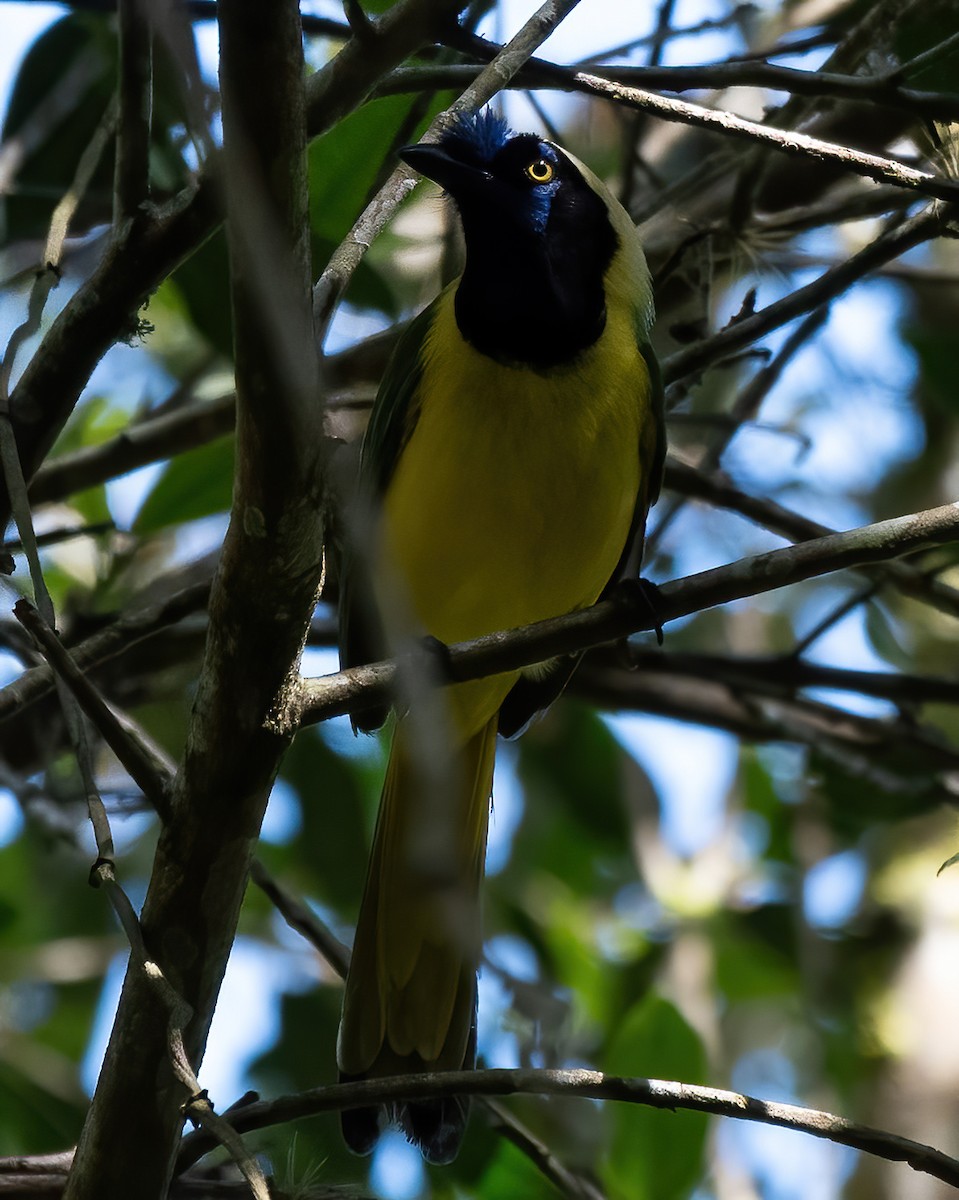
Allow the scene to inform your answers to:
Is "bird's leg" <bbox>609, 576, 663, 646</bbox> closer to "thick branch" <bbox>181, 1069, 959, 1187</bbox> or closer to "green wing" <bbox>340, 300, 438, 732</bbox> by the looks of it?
"thick branch" <bbox>181, 1069, 959, 1187</bbox>

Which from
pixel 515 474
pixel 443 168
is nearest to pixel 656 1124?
pixel 515 474

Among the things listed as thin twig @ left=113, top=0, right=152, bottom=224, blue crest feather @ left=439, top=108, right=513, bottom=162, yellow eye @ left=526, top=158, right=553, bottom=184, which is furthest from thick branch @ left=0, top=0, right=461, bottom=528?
yellow eye @ left=526, top=158, right=553, bottom=184

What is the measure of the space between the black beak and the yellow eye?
177 mm

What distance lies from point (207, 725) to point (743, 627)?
14.4ft

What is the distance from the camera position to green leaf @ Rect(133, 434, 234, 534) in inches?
145

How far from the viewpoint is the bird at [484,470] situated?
10.4 ft

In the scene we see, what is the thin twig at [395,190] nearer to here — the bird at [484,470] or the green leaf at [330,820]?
the bird at [484,470]

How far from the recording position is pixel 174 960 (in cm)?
193

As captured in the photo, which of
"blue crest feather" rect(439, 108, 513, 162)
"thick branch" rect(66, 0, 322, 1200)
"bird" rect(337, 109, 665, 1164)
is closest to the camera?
"thick branch" rect(66, 0, 322, 1200)

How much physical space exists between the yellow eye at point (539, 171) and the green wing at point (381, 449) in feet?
1.42

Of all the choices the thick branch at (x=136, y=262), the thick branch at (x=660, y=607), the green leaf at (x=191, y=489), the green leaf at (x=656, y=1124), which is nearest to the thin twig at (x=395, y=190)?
the thick branch at (x=136, y=262)

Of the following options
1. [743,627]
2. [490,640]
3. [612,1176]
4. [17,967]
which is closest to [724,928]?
[743,627]

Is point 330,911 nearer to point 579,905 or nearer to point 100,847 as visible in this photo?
point 579,905

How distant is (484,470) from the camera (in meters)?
3.26
